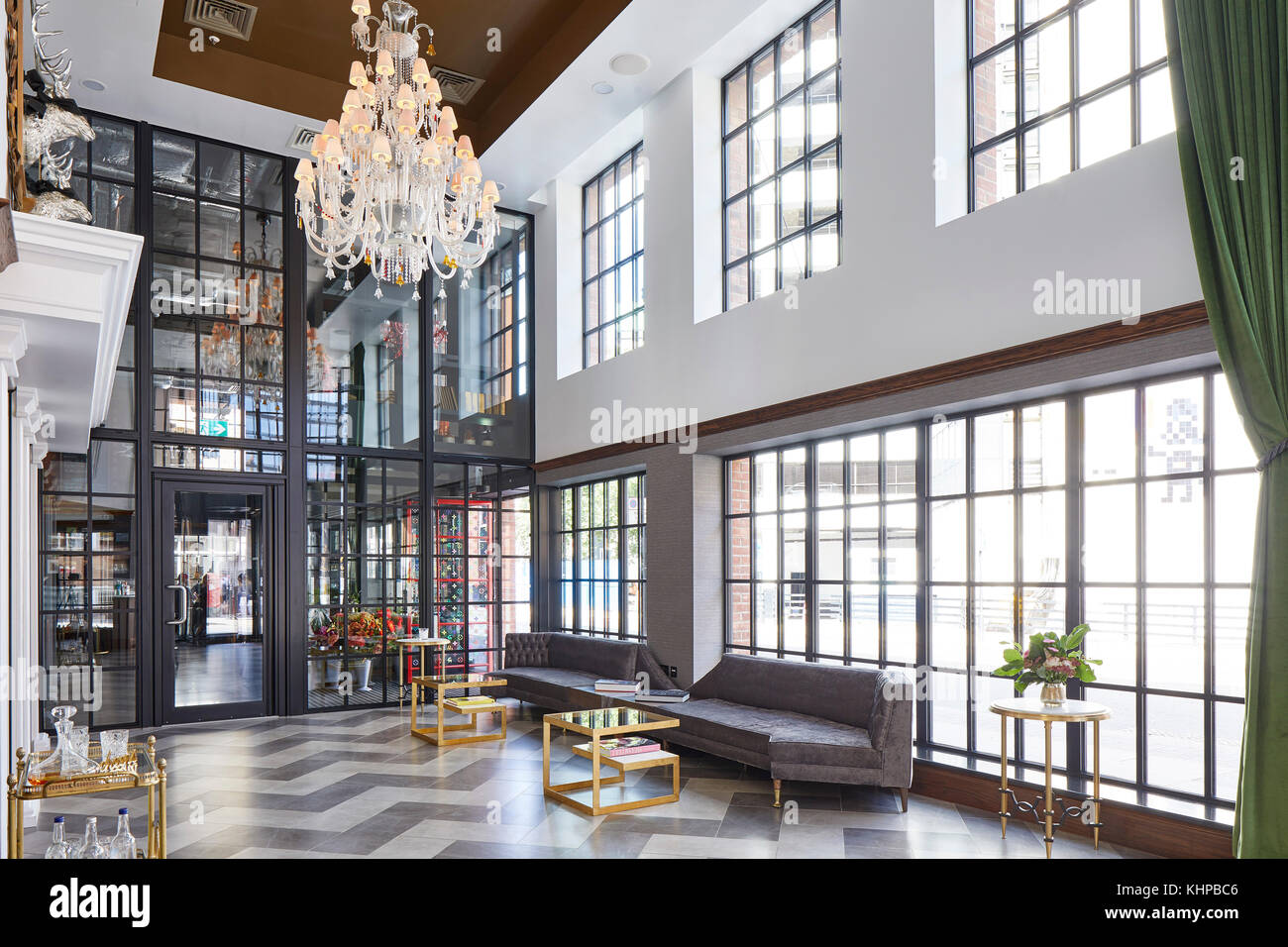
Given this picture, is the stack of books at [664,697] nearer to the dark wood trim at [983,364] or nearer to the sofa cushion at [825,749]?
the sofa cushion at [825,749]

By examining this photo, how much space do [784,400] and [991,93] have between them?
7.75ft

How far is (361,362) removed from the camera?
9156 millimetres

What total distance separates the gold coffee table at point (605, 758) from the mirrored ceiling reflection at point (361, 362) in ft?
14.7

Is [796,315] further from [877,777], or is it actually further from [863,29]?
[877,777]

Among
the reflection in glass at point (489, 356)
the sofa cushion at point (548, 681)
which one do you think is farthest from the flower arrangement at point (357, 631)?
the reflection in glass at point (489, 356)

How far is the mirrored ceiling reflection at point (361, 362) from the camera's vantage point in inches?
350

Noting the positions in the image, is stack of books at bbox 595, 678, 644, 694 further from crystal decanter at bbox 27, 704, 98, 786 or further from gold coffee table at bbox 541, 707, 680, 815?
crystal decanter at bbox 27, 704, 98, 786

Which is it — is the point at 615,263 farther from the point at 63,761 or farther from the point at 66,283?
the point at 63,761

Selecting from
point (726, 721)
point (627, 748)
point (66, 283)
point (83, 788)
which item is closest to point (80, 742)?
point (83, 788)

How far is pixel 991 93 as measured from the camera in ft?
17.7

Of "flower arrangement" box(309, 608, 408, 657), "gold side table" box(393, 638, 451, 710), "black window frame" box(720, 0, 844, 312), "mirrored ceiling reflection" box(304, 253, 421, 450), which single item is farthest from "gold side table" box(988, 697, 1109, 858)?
"mirrored ceiling reflection" box(304, 253, 421, 450)

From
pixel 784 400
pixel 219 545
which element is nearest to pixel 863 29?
pixel 784 400

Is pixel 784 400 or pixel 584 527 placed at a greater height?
pixel 784 400
